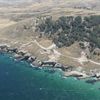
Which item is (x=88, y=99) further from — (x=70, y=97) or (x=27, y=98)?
(x=27, y=98)

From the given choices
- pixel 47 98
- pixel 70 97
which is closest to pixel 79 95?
pixel 70 97

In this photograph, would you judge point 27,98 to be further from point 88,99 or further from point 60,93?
point 88,99

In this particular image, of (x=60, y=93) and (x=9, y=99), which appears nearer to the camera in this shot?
(x=9, y=99)

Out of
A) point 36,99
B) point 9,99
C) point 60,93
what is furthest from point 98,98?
point 9,99

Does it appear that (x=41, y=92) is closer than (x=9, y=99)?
No

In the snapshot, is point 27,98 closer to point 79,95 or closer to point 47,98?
point 47,98

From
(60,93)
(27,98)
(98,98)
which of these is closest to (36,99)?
(27,98)

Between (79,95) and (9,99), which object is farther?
(79,95)
